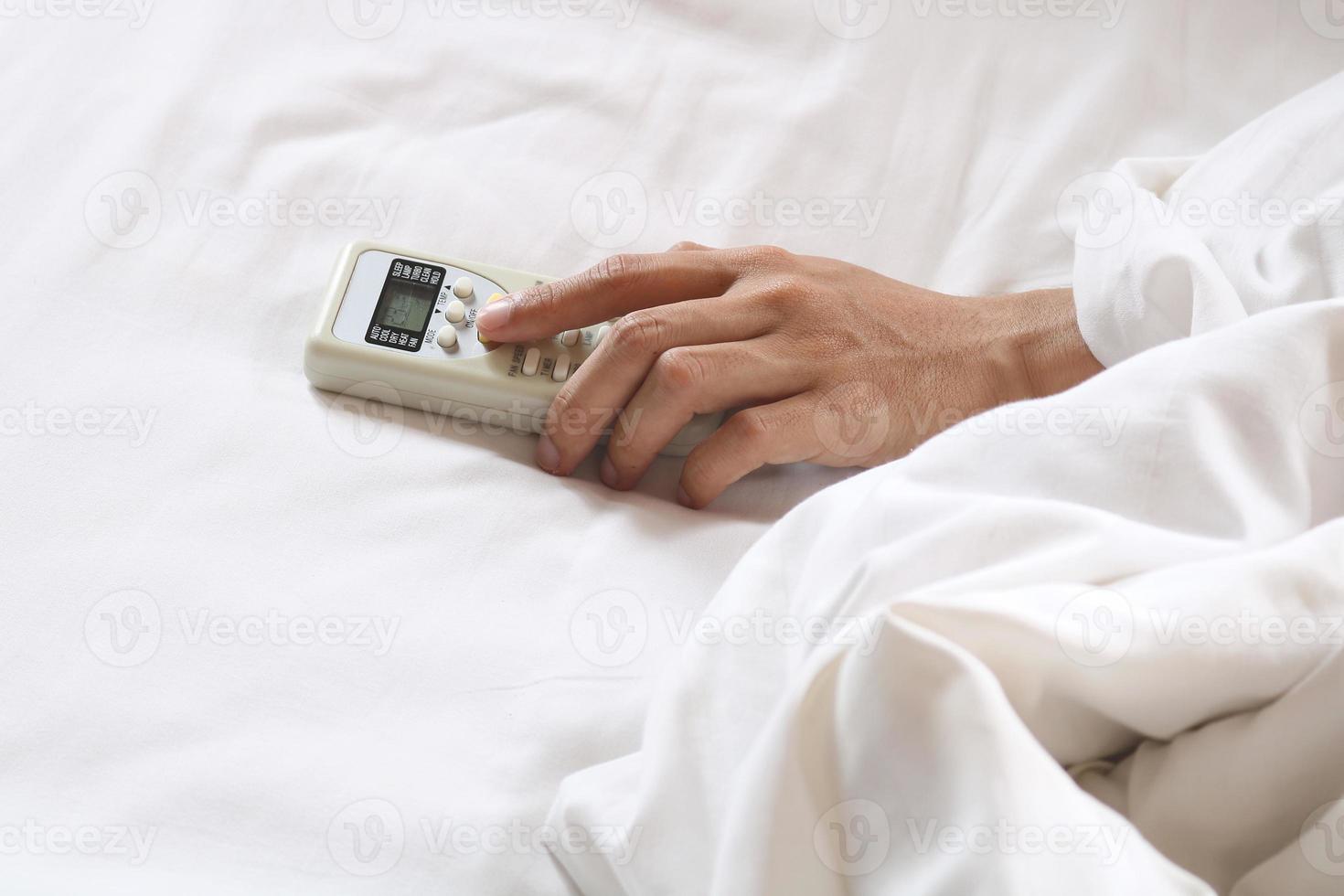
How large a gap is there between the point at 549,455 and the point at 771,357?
0.52 feet

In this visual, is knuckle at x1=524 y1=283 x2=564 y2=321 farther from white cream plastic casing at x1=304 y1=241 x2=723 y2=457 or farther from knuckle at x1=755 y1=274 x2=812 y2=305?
knuckle at x1=755 y1=274 x2=812 y2=305

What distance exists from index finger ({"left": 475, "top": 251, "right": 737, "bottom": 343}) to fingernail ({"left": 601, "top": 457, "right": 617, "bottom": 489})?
0.31ft

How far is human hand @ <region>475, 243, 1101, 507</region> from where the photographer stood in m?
0.67

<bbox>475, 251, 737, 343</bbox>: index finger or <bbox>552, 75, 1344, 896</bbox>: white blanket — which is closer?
<bbox>552, 75, 1344, 896</bbox>: white blanket

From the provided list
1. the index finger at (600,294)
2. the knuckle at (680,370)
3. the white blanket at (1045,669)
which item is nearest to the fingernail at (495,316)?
the index finger at (600,294)

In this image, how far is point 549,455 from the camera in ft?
2.20

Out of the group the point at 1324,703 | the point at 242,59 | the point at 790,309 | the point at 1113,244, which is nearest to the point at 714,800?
the point at 1324,703

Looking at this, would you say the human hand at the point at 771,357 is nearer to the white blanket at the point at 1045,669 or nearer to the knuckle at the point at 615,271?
the knuckle at the point at 615,271

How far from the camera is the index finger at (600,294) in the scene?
689 millimetres

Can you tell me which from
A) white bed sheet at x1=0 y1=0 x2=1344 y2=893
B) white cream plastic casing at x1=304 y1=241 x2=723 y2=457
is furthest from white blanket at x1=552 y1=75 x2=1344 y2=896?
white cream plastic casing at x1=304 y1=241 x2=723 y2=457

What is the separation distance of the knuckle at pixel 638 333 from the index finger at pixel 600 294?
0.04m

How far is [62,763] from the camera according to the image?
1.68 ft

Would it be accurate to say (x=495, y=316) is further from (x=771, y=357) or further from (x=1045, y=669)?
(x=1045, y=669)

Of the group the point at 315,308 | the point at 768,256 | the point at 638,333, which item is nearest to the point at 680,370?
the point at 638,333
